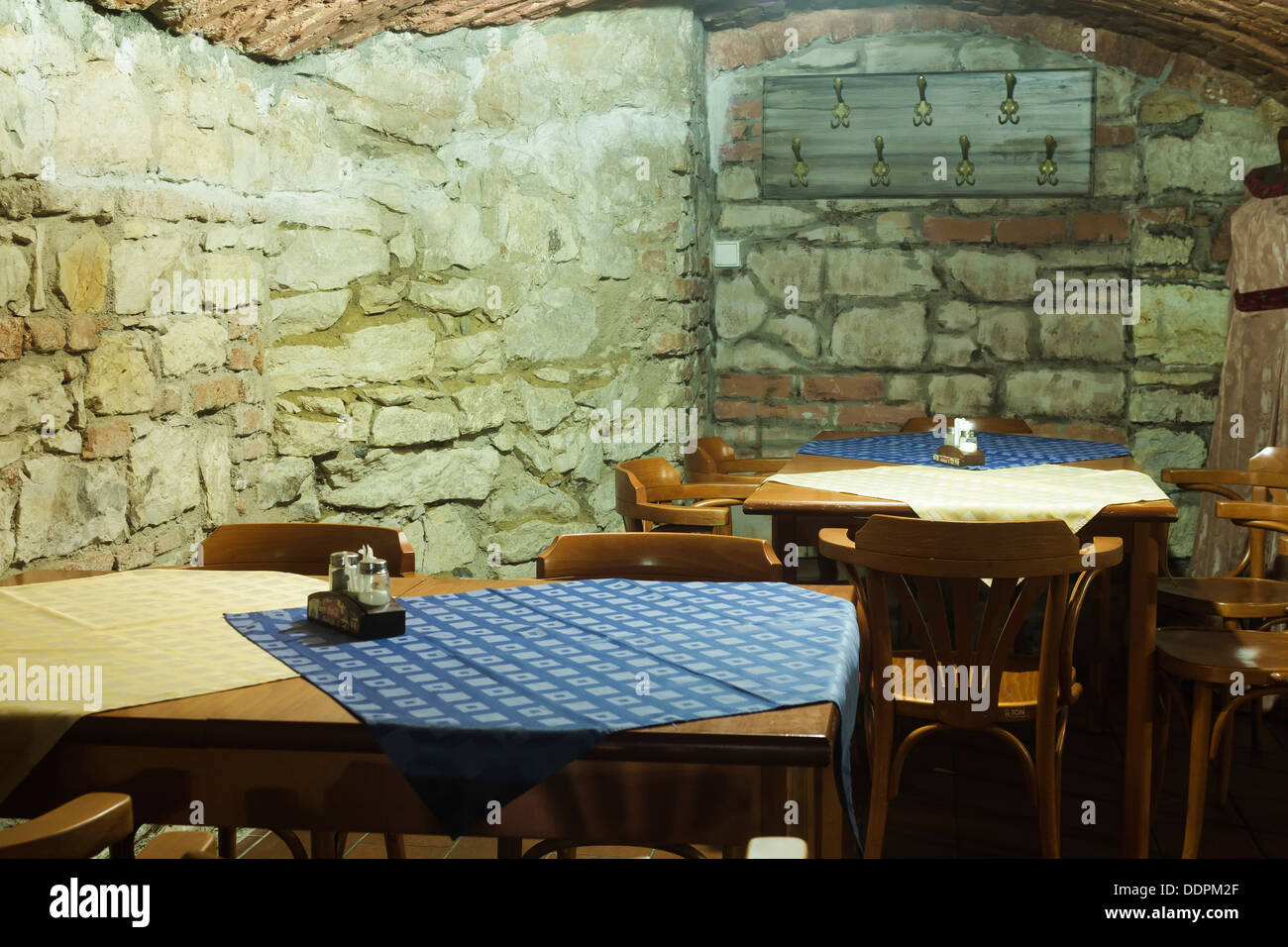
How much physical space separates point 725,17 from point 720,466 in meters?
1.92

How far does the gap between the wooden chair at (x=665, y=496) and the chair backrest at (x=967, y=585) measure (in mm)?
685

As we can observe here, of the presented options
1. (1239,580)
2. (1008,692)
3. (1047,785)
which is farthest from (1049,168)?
(1047,785)

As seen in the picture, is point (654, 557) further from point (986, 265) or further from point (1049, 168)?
point (1049, 168)

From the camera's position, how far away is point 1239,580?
11.6 ft

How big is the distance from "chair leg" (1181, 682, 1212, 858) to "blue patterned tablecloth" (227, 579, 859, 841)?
1.13 metres

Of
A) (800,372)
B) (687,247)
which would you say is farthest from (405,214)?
(800,372)

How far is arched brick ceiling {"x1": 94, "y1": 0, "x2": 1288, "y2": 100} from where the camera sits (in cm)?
314

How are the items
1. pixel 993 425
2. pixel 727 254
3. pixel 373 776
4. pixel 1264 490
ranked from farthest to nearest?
pixel 727 254 → pixel 993 425 → pixel 1264 490 → pixel 373 776

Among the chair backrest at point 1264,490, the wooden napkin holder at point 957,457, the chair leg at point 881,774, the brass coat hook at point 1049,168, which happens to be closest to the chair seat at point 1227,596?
the chair backrest at point 1264,490

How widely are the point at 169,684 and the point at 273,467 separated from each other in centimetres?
206

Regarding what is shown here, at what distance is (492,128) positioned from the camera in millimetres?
4098

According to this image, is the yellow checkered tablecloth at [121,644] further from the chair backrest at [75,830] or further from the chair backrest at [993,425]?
the chair backrest at [993,425]

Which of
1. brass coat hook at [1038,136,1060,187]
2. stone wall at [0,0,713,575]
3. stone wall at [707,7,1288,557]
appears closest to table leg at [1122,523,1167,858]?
stone wall at [0,0,713,575]

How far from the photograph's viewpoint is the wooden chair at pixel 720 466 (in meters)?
4.18
